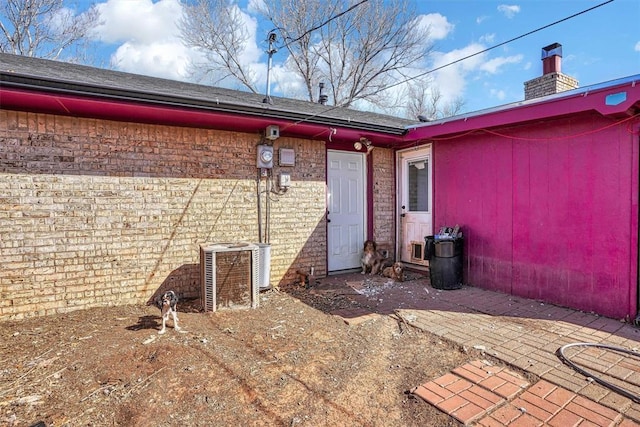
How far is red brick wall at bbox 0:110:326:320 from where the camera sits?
160 inches

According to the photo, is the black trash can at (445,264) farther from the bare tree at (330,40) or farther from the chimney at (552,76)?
the bare tree at (330,40)

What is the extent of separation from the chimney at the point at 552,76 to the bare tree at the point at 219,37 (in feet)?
36.5

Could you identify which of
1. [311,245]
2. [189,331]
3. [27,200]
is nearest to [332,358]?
[189,331]

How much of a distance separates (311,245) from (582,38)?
17.0 ft

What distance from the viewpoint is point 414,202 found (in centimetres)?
688

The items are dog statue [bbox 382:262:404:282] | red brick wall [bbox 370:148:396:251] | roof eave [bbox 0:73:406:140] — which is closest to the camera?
roof eave [bbox 0:73:406:140]

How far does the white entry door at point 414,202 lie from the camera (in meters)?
6.56

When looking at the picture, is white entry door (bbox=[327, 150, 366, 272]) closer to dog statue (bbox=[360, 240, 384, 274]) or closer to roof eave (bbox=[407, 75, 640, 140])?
dog statue (bbox=[360, 240, 384, 274])

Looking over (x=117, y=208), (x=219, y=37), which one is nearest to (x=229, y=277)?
(x=117, y=208)

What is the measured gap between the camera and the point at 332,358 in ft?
10.3

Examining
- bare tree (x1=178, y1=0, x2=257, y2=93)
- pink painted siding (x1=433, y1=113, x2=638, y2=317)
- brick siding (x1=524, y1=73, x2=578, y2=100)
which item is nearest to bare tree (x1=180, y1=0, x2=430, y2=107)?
bare tree (x1=178, y1=0, x2=257, y2=93)

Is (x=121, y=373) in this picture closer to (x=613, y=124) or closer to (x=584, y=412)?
(x=584, y=412)

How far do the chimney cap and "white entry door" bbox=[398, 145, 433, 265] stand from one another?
11.8 feet

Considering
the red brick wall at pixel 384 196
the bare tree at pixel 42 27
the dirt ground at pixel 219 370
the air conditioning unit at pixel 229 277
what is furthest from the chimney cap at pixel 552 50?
the bare tree at pixel 42 27
